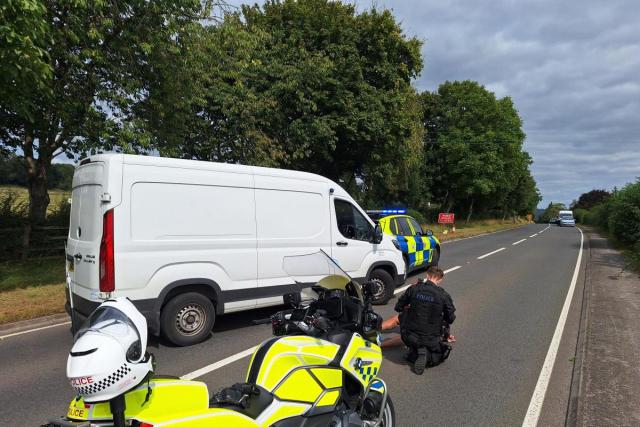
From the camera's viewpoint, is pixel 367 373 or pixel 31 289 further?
pixel 31 289

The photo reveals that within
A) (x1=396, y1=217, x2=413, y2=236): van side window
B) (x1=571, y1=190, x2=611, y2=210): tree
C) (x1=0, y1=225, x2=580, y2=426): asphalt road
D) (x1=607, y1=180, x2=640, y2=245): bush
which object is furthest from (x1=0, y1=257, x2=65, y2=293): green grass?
(x1=571, y1=190, x2=611, y2=210): tree

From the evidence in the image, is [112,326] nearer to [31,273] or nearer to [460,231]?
[31,273]

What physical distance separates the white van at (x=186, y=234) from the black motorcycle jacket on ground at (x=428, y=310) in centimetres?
233

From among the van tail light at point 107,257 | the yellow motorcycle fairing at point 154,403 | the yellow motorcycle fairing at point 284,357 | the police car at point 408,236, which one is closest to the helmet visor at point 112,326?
the yellow motorcycle fairing at point 154,403

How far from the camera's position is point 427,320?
204 inches

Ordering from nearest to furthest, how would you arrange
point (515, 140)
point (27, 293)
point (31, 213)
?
point (27, 293), point (31, 213), point (515, 140)

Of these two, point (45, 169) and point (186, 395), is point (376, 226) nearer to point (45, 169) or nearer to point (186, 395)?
point (186, 395)

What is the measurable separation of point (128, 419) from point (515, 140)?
164ft

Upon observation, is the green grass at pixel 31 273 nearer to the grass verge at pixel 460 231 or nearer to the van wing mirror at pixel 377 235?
the van wing mirror at pixel 377 235

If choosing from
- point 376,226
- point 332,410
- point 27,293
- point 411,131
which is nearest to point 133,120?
point 27,293

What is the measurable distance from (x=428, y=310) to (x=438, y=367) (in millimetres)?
764

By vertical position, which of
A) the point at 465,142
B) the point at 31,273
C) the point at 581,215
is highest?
the point at 465,142

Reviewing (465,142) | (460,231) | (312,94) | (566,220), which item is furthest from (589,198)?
(312,94)

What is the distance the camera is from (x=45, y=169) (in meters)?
13.1
